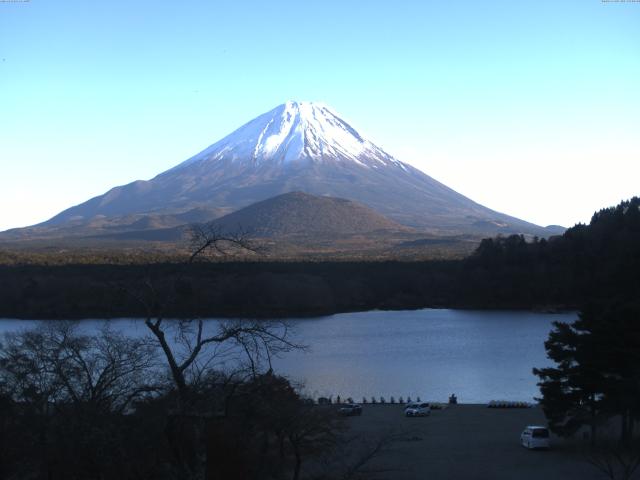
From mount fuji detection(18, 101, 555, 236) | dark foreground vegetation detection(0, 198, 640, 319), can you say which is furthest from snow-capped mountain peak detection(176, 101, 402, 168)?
dark foreground vegetation detection(0, 198, 640, 319)

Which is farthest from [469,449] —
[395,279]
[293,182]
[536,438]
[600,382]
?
[293,182]

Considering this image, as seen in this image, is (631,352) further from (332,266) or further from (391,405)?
(332,266)

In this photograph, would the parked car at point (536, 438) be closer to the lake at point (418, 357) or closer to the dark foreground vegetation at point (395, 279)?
the lake at point (418, 357)

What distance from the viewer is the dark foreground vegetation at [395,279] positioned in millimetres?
35281

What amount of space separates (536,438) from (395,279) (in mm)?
33128

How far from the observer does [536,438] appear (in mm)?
11734

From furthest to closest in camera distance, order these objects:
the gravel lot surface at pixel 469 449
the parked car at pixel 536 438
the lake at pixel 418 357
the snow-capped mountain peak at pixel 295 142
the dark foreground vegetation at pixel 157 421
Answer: the snow-capped mountain peak at pixel 295 142 → the lake at pixel 418 357 → the parked car at pixel 536 438 → the gravel lot surface at pixel 469 449 → the dark foreground vegetation at pixel 157 421

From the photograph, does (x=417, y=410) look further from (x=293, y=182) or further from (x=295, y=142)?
(x=295, y=142)

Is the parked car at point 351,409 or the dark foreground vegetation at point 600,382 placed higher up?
the dark foreground vegetation at point 600,382

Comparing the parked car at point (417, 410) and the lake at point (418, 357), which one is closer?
the parked car at point (417, 410)

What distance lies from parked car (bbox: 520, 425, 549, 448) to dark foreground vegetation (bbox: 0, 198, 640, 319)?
21384mm

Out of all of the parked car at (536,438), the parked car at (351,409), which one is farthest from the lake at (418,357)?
the parked car at (536,438)

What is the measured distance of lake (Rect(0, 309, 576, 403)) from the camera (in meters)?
18.8

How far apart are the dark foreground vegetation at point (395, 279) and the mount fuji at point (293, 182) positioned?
41.4m
